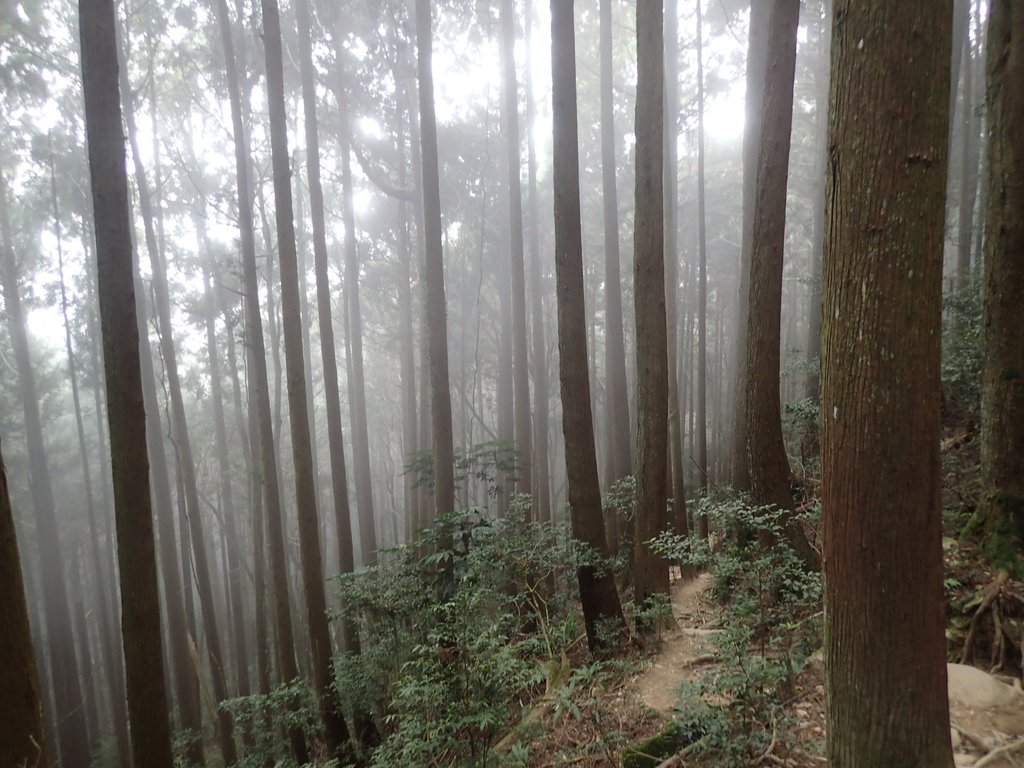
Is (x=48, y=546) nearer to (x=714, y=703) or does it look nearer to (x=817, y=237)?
(x=714, y=703)

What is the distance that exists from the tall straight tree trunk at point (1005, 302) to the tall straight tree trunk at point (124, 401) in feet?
21.0

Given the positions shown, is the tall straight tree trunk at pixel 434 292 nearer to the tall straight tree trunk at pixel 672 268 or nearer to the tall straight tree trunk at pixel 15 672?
the tall straight tree trunk at pixel 672 268

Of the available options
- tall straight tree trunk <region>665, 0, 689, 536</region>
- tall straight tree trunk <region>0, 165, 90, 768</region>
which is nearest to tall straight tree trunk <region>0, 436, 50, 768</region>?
tall straight tree trunk <region>665, 0, 689, 536</region>

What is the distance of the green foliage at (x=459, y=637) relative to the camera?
12.7 ft

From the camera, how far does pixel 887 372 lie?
6.14 feet

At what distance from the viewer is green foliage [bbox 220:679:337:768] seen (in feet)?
24.8

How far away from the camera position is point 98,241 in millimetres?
3898

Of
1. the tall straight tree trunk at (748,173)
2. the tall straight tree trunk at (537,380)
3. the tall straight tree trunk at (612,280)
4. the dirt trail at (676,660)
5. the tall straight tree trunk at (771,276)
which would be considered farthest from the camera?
the tall straight tree trunk at (537,380)

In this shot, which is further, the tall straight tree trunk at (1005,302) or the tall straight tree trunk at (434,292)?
the tall straight tree trunk at (434,292)

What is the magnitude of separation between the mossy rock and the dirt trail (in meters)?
0.34

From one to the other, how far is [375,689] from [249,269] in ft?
22.4

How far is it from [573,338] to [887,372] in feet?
12.8

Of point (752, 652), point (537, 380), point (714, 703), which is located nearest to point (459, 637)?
point (714, 703)

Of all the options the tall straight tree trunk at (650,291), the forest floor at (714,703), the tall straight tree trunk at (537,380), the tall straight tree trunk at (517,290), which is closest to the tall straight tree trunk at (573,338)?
the tall straight tree trunk at (650,291)
